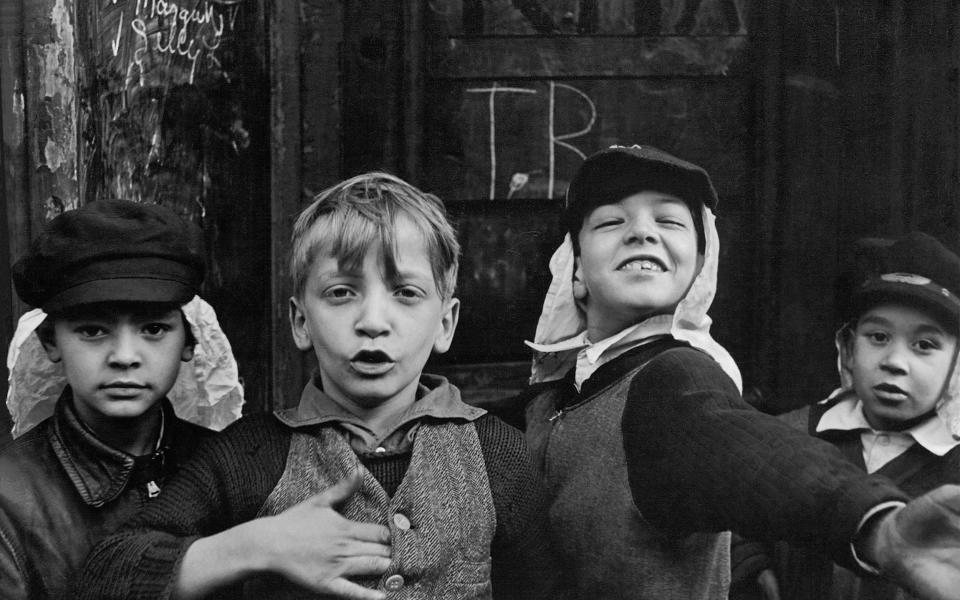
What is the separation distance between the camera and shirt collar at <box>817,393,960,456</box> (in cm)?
248

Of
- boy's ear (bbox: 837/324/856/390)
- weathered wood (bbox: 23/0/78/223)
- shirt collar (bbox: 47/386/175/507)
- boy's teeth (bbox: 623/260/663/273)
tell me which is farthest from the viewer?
weathered wood (bbox: 23/0/78/223)

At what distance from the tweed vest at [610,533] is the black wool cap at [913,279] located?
660mm

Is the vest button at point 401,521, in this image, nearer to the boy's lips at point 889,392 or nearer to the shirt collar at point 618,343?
the shirt collar at point 618,343

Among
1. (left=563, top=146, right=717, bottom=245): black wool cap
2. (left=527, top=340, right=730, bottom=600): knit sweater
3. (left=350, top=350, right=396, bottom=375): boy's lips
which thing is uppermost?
(left=563, top=146, right=717, bottom=245): black wool cap

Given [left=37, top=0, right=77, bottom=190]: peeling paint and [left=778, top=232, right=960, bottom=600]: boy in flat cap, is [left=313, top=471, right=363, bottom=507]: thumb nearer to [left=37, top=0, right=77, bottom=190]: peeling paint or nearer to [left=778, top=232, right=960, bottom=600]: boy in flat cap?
[left=778, top=232, right=960, bottom=600]: boy in flat cap

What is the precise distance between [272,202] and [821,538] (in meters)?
1.79

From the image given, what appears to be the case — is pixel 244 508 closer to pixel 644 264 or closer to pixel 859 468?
pixel 644 264

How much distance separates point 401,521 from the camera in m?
2.05

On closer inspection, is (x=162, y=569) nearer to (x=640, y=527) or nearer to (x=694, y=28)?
(x=640, y=527)

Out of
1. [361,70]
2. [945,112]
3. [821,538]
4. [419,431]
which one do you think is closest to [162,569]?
[419,431]

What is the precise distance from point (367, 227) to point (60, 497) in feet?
2.72

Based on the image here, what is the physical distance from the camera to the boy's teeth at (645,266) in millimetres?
2391

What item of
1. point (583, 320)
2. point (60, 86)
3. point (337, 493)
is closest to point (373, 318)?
point (337, 493)

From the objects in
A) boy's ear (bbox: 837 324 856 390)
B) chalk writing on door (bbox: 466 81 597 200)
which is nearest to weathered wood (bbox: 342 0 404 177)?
chalk writing on door (bbox: 466 81 597 200)
